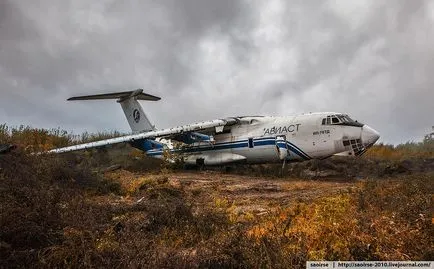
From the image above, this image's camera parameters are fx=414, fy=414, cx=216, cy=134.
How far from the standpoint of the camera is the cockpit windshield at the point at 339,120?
1756 cm

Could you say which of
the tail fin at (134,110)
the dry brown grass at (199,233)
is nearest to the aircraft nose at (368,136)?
the dry brown grass at (199,233)

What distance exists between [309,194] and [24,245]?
24.3 feet

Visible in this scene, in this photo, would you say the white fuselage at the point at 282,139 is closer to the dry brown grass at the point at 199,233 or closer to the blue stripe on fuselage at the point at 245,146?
the blue stripe on fuselage at the point at 245,146

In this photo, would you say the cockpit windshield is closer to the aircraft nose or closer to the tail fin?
the aircraft nose

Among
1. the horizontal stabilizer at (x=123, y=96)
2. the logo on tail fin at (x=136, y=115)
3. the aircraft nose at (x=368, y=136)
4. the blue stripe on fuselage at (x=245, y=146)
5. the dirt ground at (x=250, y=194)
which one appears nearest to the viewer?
the dirt ground at (x=250, y=194)

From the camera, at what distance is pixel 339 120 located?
1764 centimetres

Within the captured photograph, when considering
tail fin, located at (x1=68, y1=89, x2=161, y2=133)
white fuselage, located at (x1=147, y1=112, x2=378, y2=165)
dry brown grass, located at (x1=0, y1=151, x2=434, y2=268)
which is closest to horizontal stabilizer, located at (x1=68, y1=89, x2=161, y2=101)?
tail fin, located at (x1=68, y1=89, x2=161, y2=133)

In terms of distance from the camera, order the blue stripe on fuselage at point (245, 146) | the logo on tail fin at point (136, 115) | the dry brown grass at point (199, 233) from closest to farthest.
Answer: the dry brown grass at point (199, 233), the blue stripe on fuselage at point (245, 146), the logo on tail fin at point (136, 115)

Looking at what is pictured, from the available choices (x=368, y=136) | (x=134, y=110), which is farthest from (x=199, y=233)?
(x=134, y=110)

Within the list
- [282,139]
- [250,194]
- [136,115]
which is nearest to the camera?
[250,194]

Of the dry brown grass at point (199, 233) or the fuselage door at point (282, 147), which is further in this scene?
the fuselage door at point (282, 147)

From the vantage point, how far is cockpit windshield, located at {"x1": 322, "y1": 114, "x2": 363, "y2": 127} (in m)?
17.6

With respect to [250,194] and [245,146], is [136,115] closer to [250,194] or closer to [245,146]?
[245,146]

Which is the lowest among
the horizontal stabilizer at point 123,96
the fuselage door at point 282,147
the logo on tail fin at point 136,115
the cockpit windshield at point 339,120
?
the fuselage door at point 282,147
